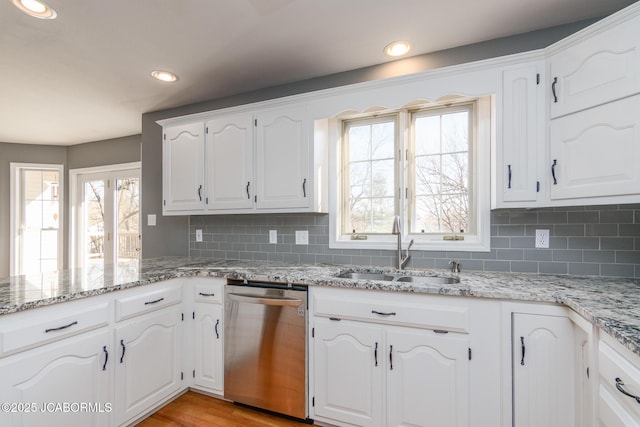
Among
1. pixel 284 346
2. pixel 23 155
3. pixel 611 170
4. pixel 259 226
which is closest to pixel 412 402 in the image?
pixel 284 346

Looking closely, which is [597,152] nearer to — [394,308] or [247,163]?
[394,308]

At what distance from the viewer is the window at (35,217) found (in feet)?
14.4

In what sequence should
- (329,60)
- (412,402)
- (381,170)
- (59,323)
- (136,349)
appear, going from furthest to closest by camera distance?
(381,170) < (329,60) < (136,349) < (412,402) < (59,323)

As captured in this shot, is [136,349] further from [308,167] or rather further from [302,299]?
[308,167]

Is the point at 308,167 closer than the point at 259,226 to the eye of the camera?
Yes

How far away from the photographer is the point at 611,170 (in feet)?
4.72

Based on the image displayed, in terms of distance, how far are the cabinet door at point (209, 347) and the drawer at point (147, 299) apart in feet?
0.60

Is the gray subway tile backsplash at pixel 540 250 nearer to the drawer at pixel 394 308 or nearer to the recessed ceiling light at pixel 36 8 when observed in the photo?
the drawer at pixel 394 308

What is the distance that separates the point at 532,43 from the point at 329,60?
51.7 inches

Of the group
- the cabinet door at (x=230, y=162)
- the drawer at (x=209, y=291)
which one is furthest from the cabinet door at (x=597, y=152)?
the drawer at (x=209, y=291)

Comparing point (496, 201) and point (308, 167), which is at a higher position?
point (308, 167)

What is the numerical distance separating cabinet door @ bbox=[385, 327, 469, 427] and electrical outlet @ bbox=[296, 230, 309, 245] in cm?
109

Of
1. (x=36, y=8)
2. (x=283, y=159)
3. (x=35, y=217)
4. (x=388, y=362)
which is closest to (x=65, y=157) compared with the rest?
(x=35, y=217)

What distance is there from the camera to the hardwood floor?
1.86 metres
